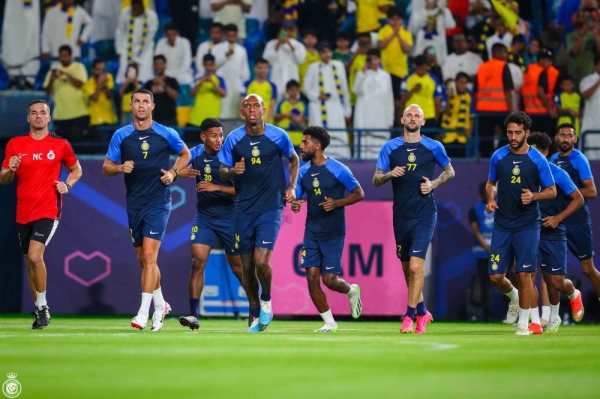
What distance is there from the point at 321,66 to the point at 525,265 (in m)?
8.88

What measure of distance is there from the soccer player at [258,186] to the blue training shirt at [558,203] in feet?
11.4

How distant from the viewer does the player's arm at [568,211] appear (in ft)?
48.6

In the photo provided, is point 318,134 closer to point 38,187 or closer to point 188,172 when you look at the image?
point 188,172

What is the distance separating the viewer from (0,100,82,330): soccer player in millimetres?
14430

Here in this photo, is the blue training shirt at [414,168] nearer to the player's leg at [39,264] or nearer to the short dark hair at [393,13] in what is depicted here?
the player's leg at [39,264]

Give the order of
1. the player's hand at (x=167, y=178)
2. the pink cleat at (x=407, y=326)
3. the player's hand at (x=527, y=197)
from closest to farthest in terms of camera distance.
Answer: the player's hand at (x=527, y=197)
the player's hand at (x=167, y=178)
the pink cleat at (x=407, y=326)

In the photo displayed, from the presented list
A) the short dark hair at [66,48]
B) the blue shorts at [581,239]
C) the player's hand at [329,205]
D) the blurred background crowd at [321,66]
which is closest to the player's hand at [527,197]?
the player's hand at [329,205]

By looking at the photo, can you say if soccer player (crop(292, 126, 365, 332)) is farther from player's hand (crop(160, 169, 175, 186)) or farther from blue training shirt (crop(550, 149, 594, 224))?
blue training shirt (crop(550, 149, 594, 224))

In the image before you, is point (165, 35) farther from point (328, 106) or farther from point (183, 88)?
point (328, 106)

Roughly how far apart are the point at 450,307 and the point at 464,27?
251 inches

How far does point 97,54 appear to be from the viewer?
2353 cm

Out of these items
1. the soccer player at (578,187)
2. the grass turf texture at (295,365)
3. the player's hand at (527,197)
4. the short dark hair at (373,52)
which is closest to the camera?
the grass turf texture at (295,365)

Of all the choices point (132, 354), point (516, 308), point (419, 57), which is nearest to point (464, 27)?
point (419, 57)

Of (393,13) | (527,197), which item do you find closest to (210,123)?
(527,197)
